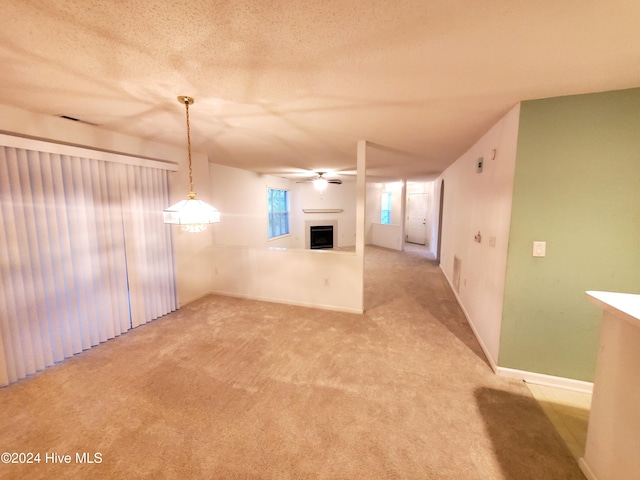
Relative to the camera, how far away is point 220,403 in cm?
199

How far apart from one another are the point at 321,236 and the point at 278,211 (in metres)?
1.93

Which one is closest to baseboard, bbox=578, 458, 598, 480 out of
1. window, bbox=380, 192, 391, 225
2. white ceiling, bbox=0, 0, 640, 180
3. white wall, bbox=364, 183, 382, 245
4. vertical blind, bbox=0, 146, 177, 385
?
white ceiling, bbox=0, 0, 640, 180

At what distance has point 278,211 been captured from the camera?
26.3 feet

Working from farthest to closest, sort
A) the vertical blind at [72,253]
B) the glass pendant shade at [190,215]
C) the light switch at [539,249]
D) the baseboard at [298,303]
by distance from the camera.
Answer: the baseboard at [298,303], the vertical blind at [72,253], the light switch at [539,249], the glass pendant shade at [190,215]

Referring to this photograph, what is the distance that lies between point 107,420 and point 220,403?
2.57 ft

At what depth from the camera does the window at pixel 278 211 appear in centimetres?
753

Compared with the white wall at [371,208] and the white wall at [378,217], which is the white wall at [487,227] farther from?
the white wall at [371,208]

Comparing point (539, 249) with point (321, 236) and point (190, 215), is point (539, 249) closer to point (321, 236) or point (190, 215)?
point (190, 215)

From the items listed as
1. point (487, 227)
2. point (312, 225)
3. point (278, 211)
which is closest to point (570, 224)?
point (487, 227)

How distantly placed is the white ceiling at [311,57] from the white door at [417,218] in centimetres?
754

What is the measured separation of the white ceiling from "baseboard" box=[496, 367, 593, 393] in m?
2.32

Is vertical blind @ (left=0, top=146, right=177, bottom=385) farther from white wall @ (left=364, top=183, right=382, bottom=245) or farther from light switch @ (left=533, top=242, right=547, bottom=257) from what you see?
white wall @ (left=364, top=183, right=382, bottom=245)

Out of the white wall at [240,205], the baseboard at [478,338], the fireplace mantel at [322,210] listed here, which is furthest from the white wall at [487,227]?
the fireplace mantel at [322,210]

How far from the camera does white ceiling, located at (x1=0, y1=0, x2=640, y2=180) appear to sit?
111cm
